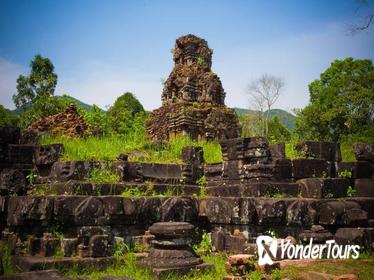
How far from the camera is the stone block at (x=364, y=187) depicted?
7453 millimetres

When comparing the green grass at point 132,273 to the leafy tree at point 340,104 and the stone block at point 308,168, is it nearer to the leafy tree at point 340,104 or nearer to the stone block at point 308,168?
the stone block at point 308,168

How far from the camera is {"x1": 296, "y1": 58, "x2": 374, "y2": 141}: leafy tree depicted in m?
Result: 26.7

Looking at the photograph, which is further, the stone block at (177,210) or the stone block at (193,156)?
the stone block at (193,156)

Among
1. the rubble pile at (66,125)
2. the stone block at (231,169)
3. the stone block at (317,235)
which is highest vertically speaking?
the rubble pile at (66,125)

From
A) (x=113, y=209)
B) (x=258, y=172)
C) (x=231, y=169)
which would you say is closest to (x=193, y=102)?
(x=231, y=169)

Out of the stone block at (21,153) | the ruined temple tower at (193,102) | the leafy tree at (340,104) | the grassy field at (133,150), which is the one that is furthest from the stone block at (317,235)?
the leafy tree at (340,104)

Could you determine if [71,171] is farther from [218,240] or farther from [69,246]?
[218,240]

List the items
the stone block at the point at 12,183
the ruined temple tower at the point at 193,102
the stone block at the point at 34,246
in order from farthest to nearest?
the ruined temple tower at the point at 193,102, the stone block at the point at 12,183, the stone block at the point at 34,246

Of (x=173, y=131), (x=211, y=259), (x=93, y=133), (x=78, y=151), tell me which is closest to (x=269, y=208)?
(x=211, y=259)

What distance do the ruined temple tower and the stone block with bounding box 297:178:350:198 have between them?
1006cm

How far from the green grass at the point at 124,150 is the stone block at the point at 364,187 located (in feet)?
9.98

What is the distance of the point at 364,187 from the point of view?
754 cm

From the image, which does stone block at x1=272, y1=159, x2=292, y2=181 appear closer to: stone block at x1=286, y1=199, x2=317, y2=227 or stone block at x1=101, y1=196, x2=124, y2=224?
stone block at x1=286, y1=199, x2=317, y2=227

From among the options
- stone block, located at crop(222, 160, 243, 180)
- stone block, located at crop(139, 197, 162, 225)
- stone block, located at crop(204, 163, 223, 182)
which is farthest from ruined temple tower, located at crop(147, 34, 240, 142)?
stone block, located at crop(139, 197, 162, 225)
